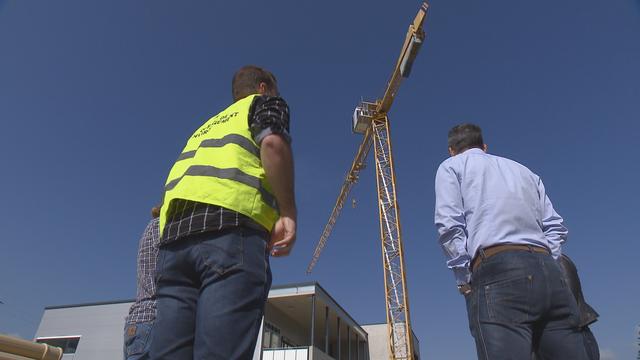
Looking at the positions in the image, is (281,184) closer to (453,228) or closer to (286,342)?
(453,228)

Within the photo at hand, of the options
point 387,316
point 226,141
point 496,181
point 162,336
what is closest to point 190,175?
point 226,141

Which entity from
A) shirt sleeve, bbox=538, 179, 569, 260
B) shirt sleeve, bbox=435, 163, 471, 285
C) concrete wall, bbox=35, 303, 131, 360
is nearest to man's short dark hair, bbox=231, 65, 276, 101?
shirt sleeve, bbox=435, 163, 471, 285

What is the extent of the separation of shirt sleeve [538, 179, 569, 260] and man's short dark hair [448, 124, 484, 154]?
1.57 ft

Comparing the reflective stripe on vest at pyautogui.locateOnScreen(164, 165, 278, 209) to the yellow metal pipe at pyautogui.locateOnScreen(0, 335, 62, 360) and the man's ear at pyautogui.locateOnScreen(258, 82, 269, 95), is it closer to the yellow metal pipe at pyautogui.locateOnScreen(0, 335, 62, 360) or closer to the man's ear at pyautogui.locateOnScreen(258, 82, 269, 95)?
the man's ear at pyautogui.locateOnScreen(258, 82, 269, 95)

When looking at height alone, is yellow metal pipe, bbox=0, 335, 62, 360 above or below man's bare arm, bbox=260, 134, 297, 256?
below

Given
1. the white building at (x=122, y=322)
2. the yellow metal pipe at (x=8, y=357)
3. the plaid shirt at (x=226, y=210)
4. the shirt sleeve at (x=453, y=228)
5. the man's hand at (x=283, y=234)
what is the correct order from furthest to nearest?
the white building at (x=122, y=322)
the yellow metal pipe at (x=8, y=357)
the shirt sleeve at (x=453, y=228)
the man's hand at (x=283, y=234)
the plaid shirt at (x=226, y=210)

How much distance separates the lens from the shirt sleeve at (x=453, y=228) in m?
1.88

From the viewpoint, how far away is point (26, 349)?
2.48 metres

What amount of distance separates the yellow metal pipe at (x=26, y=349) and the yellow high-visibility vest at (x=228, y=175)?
1.77m

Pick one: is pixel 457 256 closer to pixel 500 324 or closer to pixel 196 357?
pixel 500 324

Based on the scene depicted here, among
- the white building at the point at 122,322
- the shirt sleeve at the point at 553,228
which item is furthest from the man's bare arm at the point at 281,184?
the white building at the point at 122,322

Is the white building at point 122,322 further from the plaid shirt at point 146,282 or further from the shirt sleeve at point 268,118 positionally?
the shirt sleeve at point 268,118

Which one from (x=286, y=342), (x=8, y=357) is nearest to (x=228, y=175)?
(x=8, y=357)

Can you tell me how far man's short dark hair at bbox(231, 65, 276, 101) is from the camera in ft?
5.91
